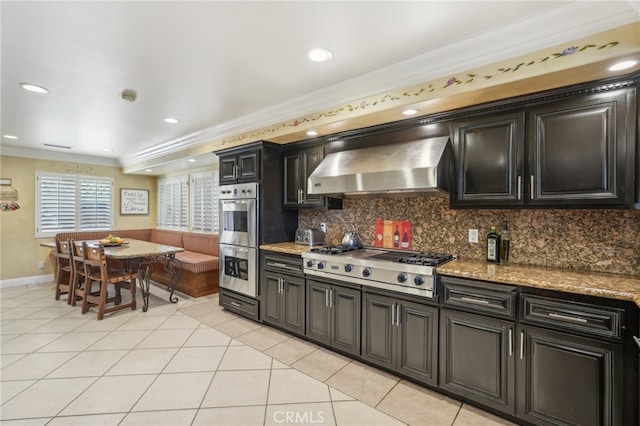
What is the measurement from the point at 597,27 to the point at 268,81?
225 centimetres

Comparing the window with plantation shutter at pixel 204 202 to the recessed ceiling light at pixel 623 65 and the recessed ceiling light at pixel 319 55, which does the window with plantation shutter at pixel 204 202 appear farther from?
the recessed ceiling light at pixel 623 65

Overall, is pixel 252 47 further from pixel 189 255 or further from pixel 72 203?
pixel 72 203

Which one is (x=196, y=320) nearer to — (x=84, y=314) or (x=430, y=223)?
(x=84, y=314)

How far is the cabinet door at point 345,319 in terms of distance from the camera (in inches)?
105

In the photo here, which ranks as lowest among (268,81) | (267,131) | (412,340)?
(412,340)

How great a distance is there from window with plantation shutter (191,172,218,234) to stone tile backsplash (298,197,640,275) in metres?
3.43

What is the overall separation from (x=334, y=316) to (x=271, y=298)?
3.04 feet

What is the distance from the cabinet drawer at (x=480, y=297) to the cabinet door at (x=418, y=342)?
0.59 feet

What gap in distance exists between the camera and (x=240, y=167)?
380cm

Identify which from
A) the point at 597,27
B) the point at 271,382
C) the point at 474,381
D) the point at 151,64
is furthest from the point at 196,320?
the point at 597,27

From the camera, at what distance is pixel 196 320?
3738 millimetres

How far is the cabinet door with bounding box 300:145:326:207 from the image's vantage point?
3.36 metres

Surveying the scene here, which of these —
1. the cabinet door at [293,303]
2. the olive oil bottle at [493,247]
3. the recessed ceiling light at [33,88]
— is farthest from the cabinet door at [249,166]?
the olive oil bottle at [493,247]

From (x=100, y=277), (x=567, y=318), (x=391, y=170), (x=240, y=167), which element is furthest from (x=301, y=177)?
(x=100, y=277)
